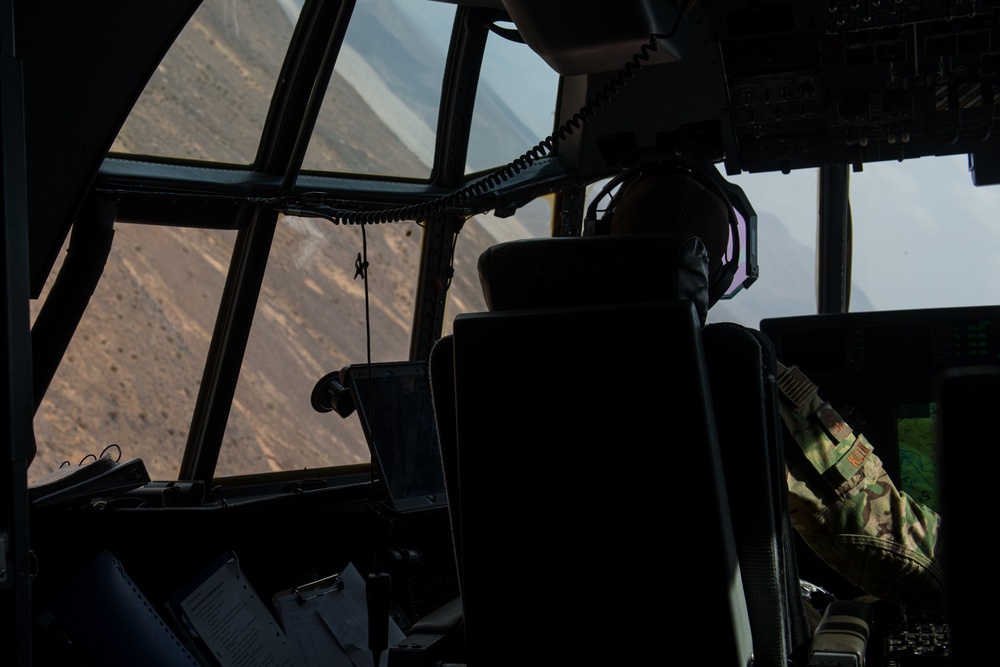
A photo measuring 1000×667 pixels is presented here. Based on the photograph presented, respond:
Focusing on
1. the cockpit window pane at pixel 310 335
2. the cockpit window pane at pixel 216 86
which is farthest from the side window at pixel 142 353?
the cockpit window pane at pixel 216 86

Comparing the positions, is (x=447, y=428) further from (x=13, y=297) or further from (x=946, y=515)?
(x=946, y=515)

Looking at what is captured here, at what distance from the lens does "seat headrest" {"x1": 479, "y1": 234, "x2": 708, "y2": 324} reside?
1.26 metres

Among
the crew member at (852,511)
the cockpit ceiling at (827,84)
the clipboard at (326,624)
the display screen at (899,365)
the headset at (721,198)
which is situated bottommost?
the clipboard at (326,624)

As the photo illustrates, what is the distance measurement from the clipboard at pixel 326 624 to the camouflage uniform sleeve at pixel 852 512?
134 centimetres

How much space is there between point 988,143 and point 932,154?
0.15 m

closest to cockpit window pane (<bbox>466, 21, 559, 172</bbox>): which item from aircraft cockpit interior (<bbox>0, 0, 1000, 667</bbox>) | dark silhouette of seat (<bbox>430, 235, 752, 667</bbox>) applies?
aircraft cockpit interior (<bbox>0, 0, 1000, 667</bbox>)

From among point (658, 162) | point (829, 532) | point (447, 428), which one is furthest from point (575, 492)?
point (658, 162)

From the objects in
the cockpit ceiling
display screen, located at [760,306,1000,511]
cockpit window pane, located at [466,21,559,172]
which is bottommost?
display screen, located at [760,306,1000,511]

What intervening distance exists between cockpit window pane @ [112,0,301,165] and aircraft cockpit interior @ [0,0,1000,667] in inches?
0.4

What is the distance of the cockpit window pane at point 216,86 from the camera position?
294cm

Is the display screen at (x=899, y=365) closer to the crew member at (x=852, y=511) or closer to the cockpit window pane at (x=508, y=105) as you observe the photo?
the crew member at (x=852, y=511)

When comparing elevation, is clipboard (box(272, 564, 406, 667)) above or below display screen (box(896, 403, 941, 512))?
Answer: below

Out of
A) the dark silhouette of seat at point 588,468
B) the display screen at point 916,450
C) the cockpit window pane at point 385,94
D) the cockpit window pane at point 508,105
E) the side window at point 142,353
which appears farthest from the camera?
the cockpit window pane at point 508,105

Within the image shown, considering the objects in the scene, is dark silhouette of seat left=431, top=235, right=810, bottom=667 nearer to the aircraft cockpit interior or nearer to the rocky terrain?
the aircraft cockpit interior
